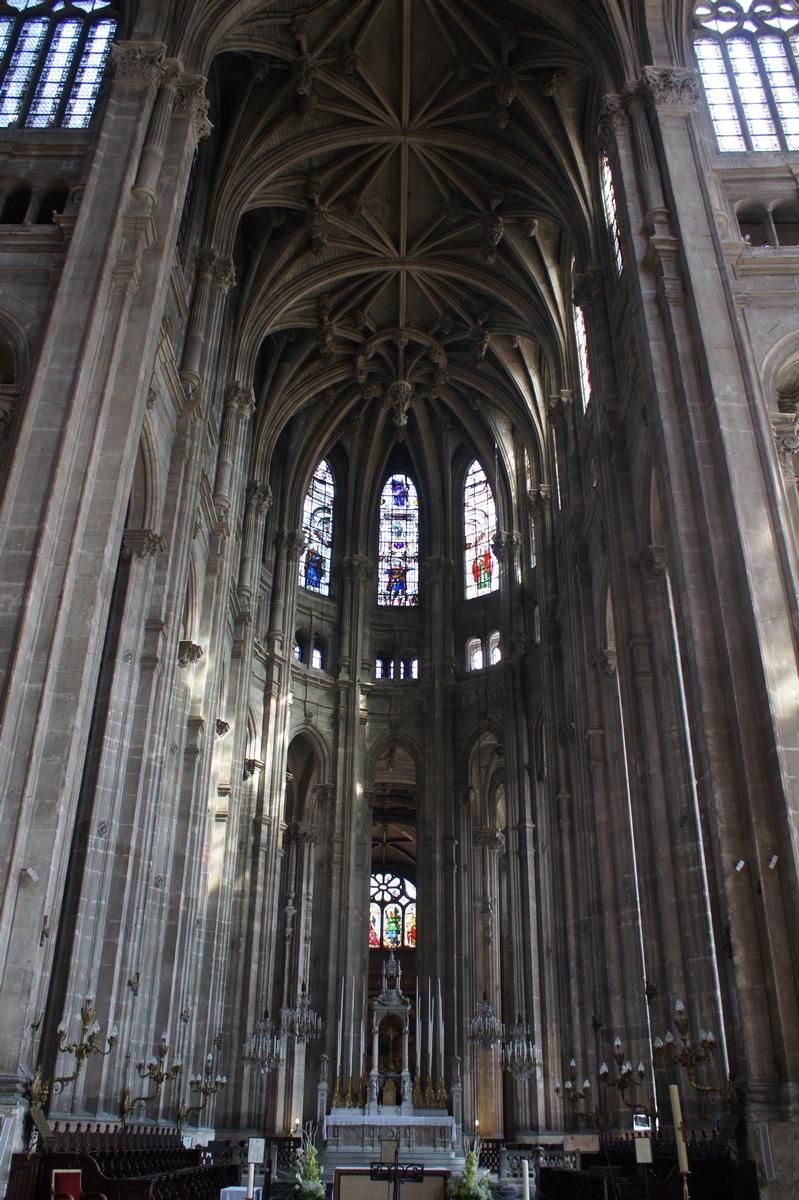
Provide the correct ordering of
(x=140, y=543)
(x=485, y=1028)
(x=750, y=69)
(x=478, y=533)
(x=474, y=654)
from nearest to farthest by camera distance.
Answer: (x=140, y=543) → (x=750, y=69) → (x=485, y=1028) → (x=474, y=654) → (x=478, y=533)

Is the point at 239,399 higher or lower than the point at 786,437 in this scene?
higher

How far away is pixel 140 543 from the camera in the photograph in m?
22.4

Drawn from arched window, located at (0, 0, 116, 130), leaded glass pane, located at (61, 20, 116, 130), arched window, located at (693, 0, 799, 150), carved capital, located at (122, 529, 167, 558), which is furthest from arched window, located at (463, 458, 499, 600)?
arched window, located at (0, 0, 116, 130)

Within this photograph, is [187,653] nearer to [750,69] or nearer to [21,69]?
[21,69]

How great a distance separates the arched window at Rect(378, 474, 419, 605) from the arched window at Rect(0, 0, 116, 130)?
20687 mm

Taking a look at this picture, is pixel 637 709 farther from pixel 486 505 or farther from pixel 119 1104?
pixel 486 505

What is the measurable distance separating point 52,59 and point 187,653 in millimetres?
14620

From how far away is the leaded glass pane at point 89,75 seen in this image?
24.4m

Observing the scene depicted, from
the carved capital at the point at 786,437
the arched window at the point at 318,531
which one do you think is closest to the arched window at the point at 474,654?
the arched window at the point at 318,531

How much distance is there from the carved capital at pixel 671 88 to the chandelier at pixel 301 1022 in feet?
85.7

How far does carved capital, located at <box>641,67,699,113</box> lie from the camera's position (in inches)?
895

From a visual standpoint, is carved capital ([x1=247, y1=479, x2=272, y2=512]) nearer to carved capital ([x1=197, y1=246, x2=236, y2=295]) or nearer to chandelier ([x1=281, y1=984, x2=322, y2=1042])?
carved capital ([x1=197, y1=246, x2=236, y2=295])

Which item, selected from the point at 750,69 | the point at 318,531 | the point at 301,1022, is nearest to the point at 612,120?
the point at 750,69

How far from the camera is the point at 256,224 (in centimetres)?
3375
